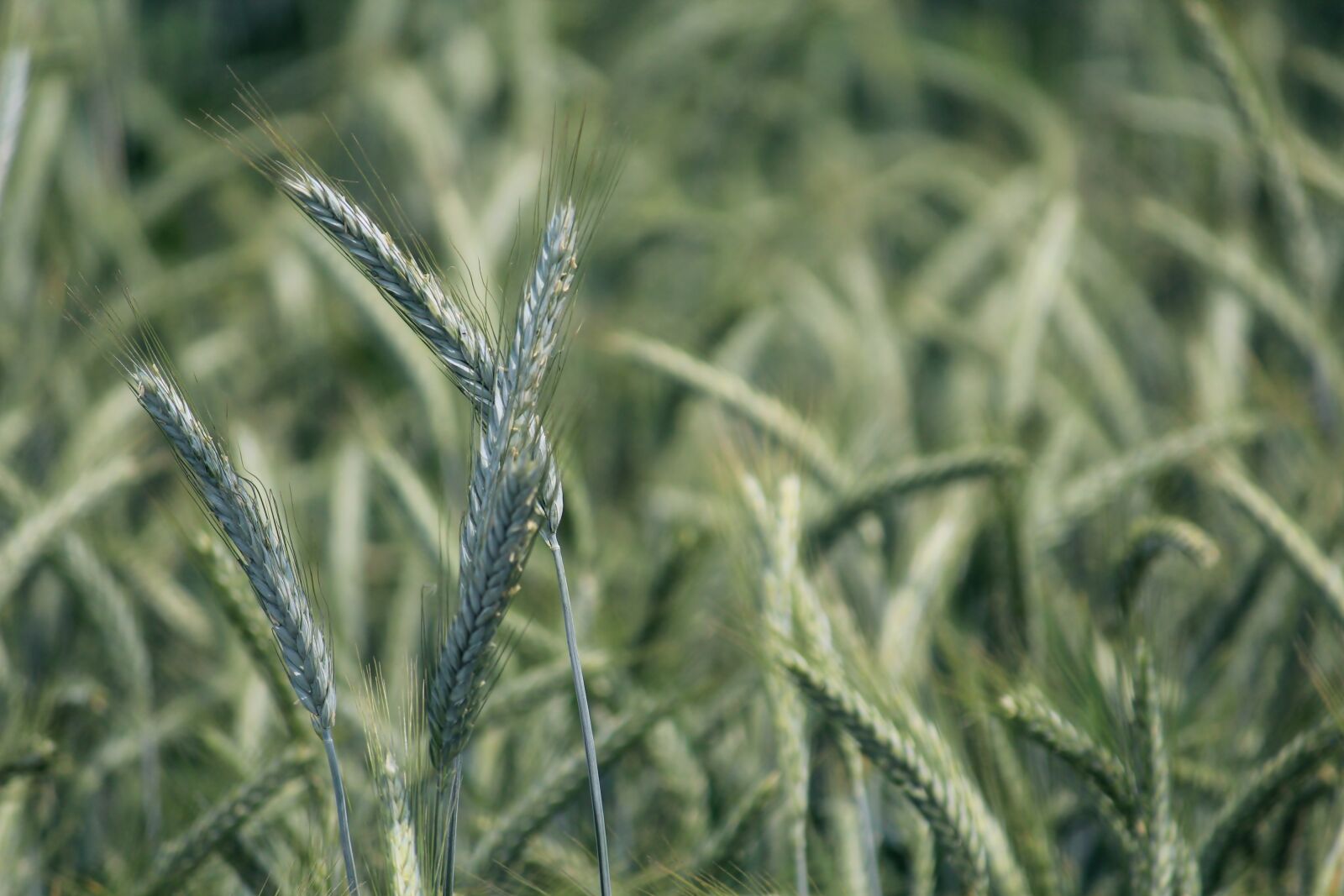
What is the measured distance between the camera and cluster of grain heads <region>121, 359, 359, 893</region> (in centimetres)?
75

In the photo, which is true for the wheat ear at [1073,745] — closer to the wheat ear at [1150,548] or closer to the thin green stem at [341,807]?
the wheat ear at [1150,548]

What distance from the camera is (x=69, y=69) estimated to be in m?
2.40

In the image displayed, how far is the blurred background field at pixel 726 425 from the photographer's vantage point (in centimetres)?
116

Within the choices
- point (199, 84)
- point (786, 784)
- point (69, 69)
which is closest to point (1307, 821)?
point (786, 784)

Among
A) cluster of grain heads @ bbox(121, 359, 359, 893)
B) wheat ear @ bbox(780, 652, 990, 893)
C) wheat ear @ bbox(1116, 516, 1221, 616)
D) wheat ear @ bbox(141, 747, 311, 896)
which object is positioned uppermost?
wheat ear @ bbox(1116, 516, 1221, 616)

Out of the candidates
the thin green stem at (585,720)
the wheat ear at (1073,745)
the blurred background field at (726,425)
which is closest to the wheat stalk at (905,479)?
the blurred background field at (726,425)

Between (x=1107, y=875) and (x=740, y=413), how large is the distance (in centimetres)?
77

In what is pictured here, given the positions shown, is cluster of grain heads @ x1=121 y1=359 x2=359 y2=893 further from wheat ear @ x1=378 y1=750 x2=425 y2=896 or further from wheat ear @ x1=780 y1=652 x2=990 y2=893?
wheat ear @ x1=780 y1=652 x2=990 y2=893

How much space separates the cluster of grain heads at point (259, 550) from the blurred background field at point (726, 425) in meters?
Answer: 0.07

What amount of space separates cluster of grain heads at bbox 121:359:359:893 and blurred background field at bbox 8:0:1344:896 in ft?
0.24

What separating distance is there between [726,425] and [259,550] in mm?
1502

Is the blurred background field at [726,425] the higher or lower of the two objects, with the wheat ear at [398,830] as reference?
higher

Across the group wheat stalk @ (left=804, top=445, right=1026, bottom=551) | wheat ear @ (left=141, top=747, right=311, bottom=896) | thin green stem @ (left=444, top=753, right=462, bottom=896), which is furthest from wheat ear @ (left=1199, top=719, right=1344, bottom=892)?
wheat ear @ (left=141, top=747, right=311, bottom=896)

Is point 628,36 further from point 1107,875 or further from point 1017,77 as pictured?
point 1107,875
